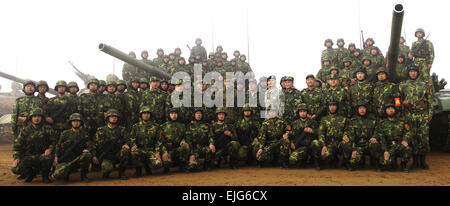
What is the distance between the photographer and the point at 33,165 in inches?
242

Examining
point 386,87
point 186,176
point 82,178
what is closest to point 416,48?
point 386,87

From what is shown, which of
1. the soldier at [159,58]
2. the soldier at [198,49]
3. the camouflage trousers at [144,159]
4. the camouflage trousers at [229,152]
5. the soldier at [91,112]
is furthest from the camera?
the soldier at [198,49]

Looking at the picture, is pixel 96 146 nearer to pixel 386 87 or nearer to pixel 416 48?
pixel 386 87

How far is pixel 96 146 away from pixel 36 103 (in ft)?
6.48

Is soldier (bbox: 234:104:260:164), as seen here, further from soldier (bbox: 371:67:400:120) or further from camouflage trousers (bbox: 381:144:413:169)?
camouflage trousers (bbox: 381:144:413:169)

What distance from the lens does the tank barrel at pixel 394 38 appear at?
16.8 ft

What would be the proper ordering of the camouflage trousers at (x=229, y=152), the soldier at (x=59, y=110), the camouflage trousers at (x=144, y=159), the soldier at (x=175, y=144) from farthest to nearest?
the soldier at (x=59, y=110) → the camouflage trousers at (x=229, y=152) → the soldier at (x=175, y=144) → the camouflage trousers at (x=144, y=159)

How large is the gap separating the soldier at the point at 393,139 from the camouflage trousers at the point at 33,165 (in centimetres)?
663

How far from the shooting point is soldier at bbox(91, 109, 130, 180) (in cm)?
643

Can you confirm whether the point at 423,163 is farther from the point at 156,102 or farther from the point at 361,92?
the point at 156,102

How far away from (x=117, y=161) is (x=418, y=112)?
21.4 ft

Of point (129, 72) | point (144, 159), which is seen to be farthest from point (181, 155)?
point (129, 72)

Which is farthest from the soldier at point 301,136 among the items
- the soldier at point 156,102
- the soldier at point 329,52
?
the soldier at point 329,52

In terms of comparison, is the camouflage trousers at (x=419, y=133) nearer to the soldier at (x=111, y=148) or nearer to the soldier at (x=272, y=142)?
the soldier at (x=272, y=142)
